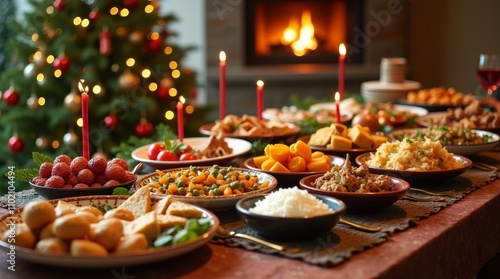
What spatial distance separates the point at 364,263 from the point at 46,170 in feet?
2.93

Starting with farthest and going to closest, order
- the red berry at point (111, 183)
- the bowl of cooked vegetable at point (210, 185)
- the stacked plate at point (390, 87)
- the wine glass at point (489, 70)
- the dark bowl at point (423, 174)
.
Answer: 1. the stacked plate at point (390, 87)
2. the wine glass at point (489, 70)
3. the dark bowl at point (423, 174)
4. the red berry at point (111, 183)
5. the bowl of cooked vegetable at point (210, 185)

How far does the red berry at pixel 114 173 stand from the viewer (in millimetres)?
1787

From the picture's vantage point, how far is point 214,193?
167 cm

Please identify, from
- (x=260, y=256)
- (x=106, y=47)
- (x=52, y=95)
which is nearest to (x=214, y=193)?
(x=260, y=256)

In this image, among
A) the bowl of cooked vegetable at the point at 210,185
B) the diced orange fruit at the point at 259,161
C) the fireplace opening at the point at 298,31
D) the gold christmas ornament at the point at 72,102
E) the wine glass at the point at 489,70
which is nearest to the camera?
the bowl of cooked vegetable at the point at 210,185

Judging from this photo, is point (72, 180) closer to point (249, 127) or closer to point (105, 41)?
point (249, 127)

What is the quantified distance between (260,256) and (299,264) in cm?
9

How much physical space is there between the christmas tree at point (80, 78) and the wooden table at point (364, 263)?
9.13 ft

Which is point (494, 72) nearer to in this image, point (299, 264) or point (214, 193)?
point (214, 193)

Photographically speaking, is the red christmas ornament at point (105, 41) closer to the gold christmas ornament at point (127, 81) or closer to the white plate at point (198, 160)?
the gold christmas ornament at point (127, 81)

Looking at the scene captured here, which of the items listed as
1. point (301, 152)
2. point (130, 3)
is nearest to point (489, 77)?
point (301, 152)

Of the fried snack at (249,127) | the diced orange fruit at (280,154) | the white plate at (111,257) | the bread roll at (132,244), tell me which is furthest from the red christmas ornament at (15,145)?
the bread roll at (132,244)

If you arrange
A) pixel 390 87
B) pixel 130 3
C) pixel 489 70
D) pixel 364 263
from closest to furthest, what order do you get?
pixel 364 263, pixel 489 70, pixel 390 87, pixel 130 3

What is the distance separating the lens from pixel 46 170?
1788 mm
